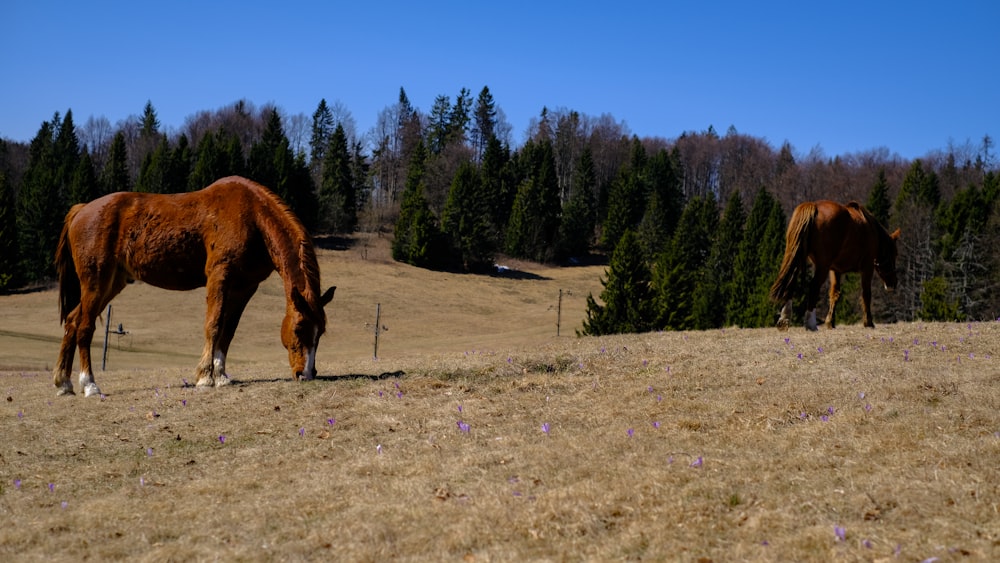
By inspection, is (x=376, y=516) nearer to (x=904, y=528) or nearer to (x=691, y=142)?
(x=904, y=528)

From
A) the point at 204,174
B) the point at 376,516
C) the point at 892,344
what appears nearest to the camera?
the point at 376,516

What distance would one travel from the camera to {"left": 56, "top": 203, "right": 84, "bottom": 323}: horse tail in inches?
509

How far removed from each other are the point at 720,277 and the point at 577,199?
3582cm

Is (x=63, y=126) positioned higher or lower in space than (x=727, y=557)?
higher

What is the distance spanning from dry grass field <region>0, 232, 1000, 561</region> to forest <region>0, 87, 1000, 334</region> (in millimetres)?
21153

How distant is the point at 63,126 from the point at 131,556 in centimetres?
11084

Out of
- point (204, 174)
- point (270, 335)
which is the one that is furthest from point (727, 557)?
point (204, 174)

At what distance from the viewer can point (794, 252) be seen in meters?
14.5

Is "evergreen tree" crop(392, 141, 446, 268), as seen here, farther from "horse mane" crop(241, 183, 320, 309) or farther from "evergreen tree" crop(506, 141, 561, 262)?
"horse mane" crop(241, 183, 320, 309)

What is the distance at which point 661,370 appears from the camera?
1200 cm

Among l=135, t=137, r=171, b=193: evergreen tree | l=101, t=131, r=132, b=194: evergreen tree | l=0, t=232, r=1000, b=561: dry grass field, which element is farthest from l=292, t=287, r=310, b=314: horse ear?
l=101, t=131, r=132, b=194: evergreen tree

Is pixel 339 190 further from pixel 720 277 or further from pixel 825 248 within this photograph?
pixel 825 248

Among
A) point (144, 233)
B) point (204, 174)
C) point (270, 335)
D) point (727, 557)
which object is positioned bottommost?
point (270, 335)

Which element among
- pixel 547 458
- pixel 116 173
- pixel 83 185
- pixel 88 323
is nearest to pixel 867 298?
pixel 547 458
